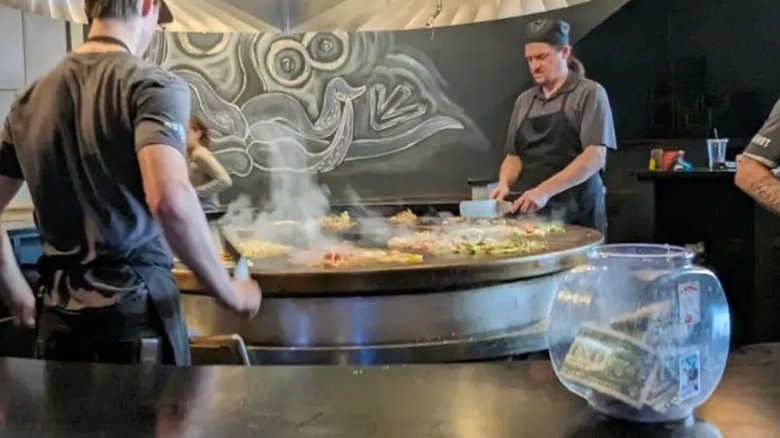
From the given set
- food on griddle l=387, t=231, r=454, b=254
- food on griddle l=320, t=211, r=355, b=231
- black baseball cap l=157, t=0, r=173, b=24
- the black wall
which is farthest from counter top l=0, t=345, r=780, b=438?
the black wall

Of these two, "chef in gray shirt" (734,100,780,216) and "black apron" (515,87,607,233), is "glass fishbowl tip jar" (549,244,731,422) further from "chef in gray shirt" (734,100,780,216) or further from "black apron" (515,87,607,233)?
"black apron" (515,87,607,233)

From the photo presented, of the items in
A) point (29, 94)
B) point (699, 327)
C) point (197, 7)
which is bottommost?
point (699, 327)

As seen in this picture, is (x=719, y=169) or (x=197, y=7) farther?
(x=719, y=169)

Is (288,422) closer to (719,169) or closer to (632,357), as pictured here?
(632,357)

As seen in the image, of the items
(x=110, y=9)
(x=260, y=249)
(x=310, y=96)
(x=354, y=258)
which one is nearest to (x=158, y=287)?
(x=110, y=9)

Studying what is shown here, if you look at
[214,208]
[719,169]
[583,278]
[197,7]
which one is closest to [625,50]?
[719,169]

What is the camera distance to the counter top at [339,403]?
1218mm

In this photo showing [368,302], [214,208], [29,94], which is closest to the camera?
[29,94]

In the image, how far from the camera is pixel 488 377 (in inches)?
58.4

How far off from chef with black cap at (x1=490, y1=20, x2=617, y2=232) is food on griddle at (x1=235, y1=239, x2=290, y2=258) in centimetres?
161

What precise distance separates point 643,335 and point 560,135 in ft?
11.3

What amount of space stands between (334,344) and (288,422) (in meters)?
1.33

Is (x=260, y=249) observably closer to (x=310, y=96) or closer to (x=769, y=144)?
(x=769, y=144)

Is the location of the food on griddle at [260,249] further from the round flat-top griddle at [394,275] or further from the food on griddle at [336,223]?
the food on griddle at [336,223]
